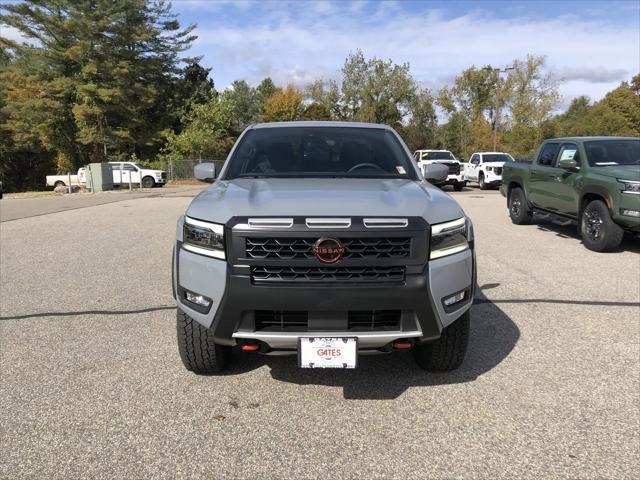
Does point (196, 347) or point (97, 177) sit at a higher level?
point (196, 347)

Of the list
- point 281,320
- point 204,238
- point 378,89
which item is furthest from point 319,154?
point 378,89

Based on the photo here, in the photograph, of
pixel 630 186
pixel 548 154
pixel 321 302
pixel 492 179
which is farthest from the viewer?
pixel 492 179

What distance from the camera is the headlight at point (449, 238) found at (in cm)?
296

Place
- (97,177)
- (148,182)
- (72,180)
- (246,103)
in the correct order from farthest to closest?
(246,103) → (72,180) → (148,182) → (97,177)

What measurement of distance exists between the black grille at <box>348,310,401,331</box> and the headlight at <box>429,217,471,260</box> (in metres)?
0.40

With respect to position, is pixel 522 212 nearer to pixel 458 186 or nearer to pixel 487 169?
pixel 458 186

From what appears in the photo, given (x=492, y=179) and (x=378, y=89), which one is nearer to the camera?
(x=492, y=179)

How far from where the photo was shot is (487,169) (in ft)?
76.2

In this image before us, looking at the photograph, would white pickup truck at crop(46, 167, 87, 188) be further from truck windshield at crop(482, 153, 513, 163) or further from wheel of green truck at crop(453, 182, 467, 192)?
truck windshield at crop(482, 153, 513, 163)

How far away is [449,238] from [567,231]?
855 centimetres

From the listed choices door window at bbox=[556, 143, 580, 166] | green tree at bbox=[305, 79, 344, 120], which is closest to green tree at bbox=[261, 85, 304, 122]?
green tree at bbox=[305, 79, 344, 120]

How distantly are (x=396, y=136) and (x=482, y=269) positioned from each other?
2920 millimetres

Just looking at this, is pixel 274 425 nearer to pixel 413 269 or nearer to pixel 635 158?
pixel 413 269

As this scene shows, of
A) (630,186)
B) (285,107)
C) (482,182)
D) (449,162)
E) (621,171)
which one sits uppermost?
(285,107)
